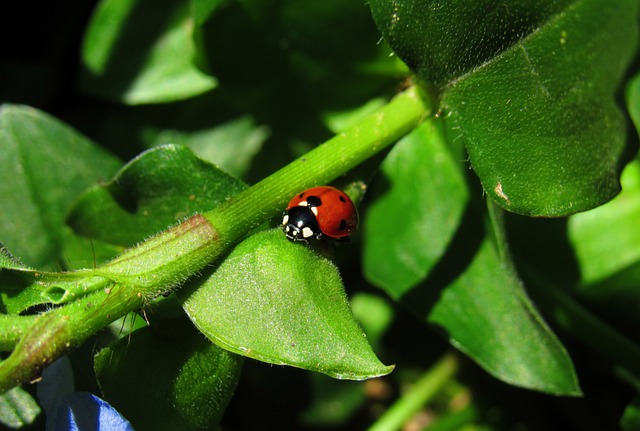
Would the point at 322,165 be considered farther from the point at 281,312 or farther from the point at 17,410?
the point at 17,410

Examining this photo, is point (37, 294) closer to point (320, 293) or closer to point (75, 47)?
point (320, 293)

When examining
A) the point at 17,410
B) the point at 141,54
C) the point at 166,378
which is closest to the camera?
the point at 166,378

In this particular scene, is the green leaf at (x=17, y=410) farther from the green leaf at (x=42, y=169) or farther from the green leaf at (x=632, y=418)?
the green leaf at (x=632, y=418)

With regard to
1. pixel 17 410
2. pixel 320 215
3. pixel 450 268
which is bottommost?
pixel 450 268

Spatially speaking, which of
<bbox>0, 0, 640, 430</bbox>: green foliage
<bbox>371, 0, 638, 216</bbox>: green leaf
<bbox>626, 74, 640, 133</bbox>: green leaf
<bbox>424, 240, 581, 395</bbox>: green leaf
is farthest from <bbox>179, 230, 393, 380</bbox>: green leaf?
<bbox>626, 74, 640, 133</bbox>: green leaf

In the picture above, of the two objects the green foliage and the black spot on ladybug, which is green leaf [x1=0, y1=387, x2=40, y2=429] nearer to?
the green foliage

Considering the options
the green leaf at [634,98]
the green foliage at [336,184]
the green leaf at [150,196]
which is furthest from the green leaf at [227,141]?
the green leaf at [634,98]

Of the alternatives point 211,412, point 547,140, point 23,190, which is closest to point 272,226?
point 211,412

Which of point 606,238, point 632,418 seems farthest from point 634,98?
point 632,418
